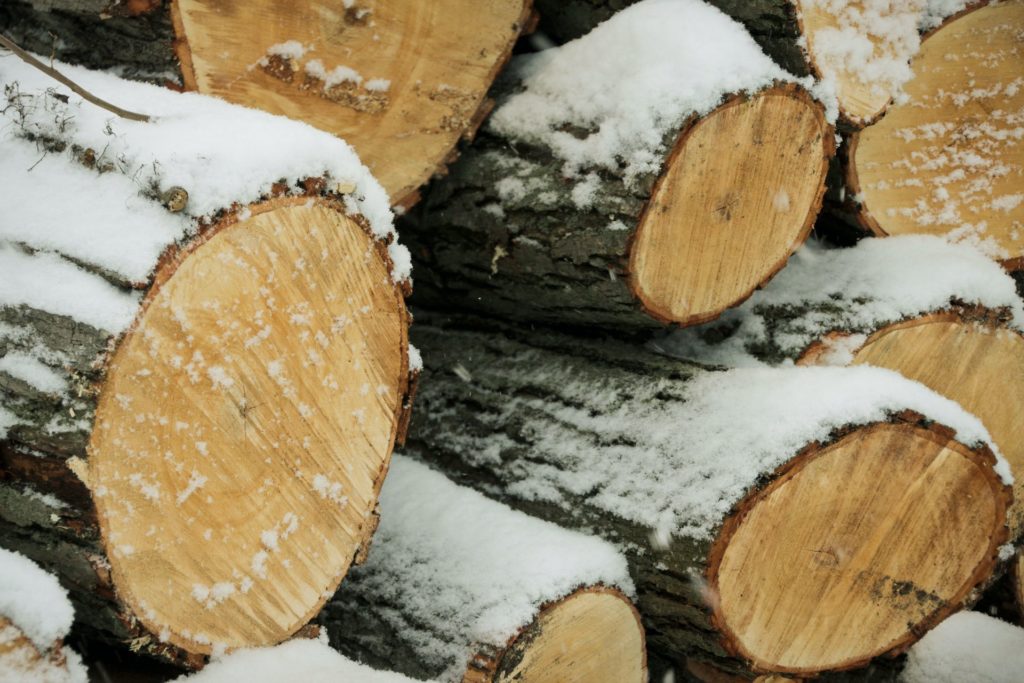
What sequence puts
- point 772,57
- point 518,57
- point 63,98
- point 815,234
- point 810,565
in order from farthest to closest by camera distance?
point 815,234, point 518,57, point 772,57, point 810,565, point 63,98

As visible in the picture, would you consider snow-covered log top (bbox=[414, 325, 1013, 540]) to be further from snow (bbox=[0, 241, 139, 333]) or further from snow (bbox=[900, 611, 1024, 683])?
snow (bbox=[0, 241, 139, 333])

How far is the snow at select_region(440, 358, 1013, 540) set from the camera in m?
1.76

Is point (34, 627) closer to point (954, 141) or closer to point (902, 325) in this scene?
point (902, 325)

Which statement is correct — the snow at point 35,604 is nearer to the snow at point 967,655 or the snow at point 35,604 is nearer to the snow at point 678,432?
the snow at point 678,432

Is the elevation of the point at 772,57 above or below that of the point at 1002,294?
above

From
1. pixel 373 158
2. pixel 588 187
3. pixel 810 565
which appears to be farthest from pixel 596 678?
pixel 373 158

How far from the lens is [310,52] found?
1.87 metres

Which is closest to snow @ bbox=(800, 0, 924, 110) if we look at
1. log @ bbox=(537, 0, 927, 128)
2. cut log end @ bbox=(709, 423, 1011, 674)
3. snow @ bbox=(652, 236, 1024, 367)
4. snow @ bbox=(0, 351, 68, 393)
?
log @ bbox=(537, 0, 927, 128)

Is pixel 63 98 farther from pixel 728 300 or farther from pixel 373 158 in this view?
pixel 728 300

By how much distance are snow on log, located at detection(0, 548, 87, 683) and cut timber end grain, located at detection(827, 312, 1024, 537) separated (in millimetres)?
1670

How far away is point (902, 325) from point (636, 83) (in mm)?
836

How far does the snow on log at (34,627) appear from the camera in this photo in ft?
4.32

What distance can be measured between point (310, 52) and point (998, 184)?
5.91 ft

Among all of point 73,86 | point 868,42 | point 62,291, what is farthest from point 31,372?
point 868,42
